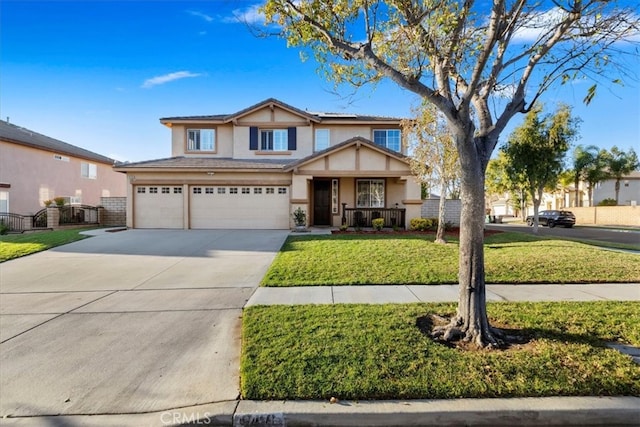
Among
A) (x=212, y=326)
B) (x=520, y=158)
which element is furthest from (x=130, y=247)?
(x=520, y=158)

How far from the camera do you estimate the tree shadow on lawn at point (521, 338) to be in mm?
3873

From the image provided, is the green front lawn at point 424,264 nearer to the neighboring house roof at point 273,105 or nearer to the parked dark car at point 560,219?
the neighboring house roof at point 273,105

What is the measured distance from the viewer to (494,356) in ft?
11.8

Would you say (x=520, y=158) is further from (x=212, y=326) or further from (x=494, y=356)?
(x=212, y=326)

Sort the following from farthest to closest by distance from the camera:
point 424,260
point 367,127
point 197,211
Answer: point 367,127
point 197,211
point 424,260

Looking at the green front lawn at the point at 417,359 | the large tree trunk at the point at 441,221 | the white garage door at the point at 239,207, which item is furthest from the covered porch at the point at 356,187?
the green front lawn at the point at 417,359

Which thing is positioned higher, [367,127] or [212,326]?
[367,127]

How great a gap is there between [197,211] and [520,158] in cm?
1813

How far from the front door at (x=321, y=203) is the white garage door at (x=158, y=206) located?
7251 millimetres

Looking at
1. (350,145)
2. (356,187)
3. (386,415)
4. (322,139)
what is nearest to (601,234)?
(356,187)

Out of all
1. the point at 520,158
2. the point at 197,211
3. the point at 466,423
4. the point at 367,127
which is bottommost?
the point at 466,423

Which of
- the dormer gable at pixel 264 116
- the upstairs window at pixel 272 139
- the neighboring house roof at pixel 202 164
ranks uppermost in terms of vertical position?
the dormer gable at pixel 264 116

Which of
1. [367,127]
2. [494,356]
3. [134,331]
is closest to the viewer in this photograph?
[494,356]
